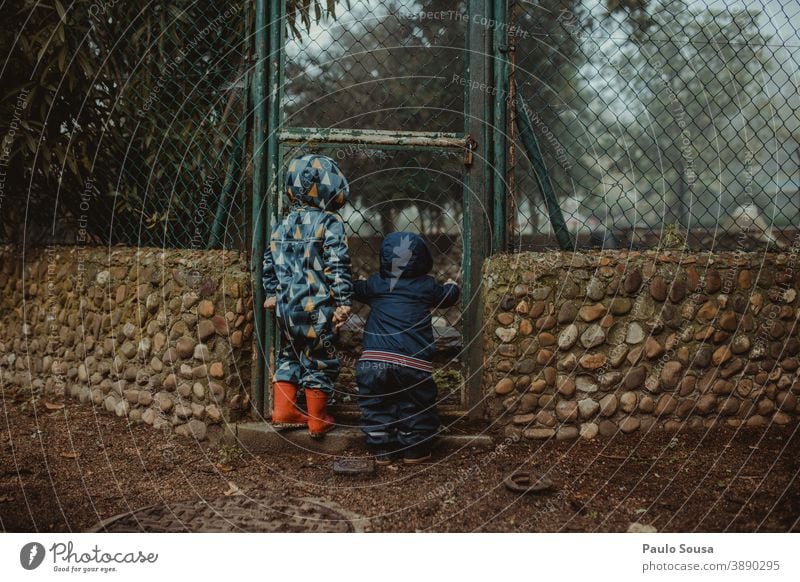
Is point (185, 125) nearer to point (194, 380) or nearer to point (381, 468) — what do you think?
point (194, 380)

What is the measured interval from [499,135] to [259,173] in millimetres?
1447

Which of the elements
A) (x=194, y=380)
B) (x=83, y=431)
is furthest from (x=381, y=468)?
(x=83, y=431)

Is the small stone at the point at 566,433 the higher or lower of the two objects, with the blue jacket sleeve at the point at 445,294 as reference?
lower

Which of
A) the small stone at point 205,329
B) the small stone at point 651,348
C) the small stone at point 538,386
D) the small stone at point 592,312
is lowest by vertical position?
the small stone at point 538,386

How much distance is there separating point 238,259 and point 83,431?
5.08 ft

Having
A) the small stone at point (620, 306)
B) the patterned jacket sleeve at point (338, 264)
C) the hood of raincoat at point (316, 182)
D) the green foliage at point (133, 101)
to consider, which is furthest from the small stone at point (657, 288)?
the green foliage at point (133, 101)

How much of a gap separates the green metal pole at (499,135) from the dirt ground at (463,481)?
129 centimetres

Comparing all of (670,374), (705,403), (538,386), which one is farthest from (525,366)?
(705,403)

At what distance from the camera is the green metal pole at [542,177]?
377 centimetres

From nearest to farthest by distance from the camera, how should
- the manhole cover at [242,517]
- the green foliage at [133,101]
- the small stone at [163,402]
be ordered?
the manhole cover at [242,517], the small stone at [163,402], the green foliage at [133,101]

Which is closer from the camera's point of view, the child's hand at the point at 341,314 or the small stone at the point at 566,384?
the child's hand at the point at 341,314

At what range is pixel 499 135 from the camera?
3807 millimetres

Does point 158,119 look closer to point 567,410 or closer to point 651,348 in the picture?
point 567,410

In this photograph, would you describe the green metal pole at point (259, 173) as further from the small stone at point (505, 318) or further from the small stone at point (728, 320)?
the small stone at point (728, 320)
